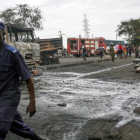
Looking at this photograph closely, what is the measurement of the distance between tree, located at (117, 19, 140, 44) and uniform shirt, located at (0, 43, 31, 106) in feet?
216

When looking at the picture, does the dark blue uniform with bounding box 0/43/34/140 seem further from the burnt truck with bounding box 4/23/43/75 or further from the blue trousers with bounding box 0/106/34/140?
the burnt truck with bounding box 4/23/43/75

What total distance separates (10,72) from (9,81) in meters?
0.10

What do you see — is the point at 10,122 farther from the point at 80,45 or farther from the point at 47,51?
the point at 80,45

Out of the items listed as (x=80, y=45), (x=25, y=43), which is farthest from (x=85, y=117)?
(x=80, y=45)

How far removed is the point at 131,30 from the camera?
68.9 meters

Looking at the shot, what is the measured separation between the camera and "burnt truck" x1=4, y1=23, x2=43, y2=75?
36.7 ft

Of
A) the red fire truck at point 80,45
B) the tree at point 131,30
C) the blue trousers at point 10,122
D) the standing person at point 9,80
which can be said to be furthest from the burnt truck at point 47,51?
the tree at point 131,30

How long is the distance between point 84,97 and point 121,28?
6561 cm

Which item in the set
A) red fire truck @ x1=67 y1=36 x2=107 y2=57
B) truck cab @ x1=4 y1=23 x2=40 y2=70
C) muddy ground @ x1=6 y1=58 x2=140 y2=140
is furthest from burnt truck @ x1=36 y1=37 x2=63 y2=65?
red fire truck @ x1=67 y1=36 x2=107 y2=57

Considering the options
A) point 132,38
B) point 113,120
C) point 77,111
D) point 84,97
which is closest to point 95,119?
point 113,120

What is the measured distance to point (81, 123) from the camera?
15.7ft

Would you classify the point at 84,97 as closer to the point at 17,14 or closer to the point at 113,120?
the point at 113,120

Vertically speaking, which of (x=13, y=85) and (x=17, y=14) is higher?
(x=17, y=14)

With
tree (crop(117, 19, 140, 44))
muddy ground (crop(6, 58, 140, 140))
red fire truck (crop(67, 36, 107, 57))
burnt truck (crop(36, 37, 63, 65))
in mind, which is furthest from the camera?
tree (crop(117, 19, 140, 44))
